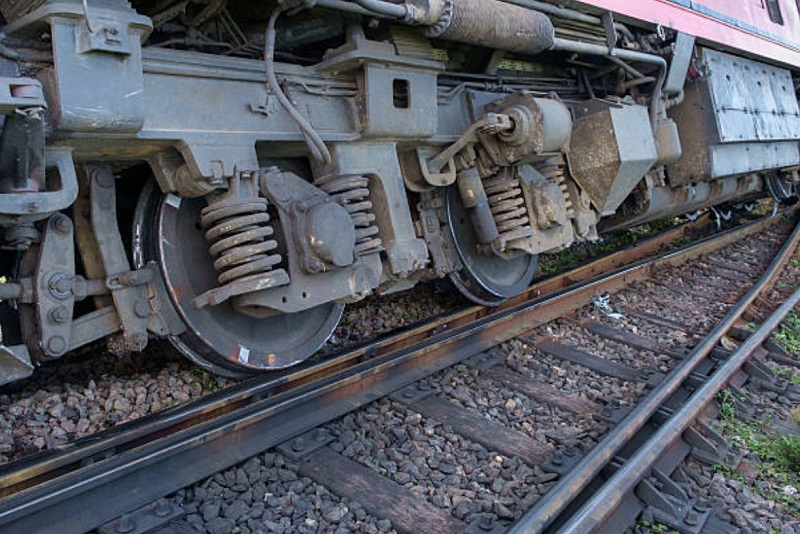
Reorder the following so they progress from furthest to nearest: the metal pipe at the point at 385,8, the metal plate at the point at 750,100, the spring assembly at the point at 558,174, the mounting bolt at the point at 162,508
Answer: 1. the metal plate at the point at 750,100
2. the spring assembly at the point at 558,174
3. the metal pipe at the point at 385,8
4. the mounting bolt at the point at 162,508

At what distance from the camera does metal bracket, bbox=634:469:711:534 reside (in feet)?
8.91

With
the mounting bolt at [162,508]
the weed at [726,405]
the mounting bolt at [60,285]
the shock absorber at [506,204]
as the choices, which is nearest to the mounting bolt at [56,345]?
the mounting bolt at [60,285]

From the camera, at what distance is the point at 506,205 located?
4.78m

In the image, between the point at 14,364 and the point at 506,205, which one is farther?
the point at 506,205

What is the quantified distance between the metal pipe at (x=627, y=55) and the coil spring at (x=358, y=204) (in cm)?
190

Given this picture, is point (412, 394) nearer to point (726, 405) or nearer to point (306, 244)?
point (306, 244)

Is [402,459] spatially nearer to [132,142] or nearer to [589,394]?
[589,394]

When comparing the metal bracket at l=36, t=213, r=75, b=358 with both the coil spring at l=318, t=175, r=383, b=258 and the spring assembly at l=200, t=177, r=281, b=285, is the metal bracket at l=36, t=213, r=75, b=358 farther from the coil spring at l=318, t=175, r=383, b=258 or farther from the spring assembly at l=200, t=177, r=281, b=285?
the coil spring at l=318, t=175, r=383, b=258

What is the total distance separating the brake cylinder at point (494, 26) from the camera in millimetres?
3638

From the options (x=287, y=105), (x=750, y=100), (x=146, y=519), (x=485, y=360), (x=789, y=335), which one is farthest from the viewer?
(x=750, y=100)

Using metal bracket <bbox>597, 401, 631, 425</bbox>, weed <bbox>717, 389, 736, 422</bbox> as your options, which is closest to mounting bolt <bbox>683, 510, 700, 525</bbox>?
metal bracket <bbox>597, 401, 631, 425</bbox>

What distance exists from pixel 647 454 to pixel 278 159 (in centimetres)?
239

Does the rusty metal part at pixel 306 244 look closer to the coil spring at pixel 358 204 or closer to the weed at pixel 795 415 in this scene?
the coil spring at pixel 358 204

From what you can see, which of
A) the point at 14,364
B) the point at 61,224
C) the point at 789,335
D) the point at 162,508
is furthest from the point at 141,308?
the point at 789,335
